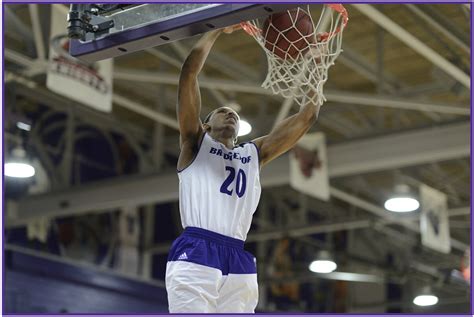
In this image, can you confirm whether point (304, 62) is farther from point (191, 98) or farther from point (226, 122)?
point (191, 98)

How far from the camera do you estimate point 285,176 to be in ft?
39.9

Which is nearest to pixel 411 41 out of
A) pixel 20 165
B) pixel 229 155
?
pixel 20 165

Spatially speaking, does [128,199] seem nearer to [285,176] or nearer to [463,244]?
[285,176]

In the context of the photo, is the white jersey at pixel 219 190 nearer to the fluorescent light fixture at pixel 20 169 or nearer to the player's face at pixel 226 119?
the player's face at pixel 226 119

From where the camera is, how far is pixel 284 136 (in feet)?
16.6

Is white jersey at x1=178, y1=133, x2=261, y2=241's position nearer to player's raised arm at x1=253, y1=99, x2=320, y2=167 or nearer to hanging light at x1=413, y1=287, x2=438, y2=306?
player's raised arm at x1=253, y1=99, x2=320, y2=167

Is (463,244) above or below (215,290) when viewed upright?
above

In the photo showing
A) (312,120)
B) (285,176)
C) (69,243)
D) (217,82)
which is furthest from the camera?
(69,243)

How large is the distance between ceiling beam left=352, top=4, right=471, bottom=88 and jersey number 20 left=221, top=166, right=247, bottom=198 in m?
5.39

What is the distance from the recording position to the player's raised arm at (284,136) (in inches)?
198

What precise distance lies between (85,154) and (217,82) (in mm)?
4667

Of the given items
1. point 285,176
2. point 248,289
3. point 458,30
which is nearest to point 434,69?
point 458,30

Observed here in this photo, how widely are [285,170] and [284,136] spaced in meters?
7.13

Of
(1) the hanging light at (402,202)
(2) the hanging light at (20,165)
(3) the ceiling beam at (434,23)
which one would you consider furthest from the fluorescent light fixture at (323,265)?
(2) the hanging light at (20,165)
